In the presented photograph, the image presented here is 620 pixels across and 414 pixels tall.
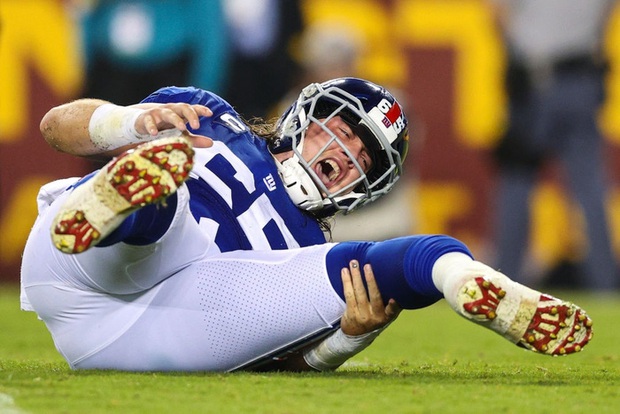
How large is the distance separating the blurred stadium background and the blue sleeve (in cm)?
410

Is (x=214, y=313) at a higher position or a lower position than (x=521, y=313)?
lower

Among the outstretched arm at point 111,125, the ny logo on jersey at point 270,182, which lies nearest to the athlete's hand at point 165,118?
the outstretched arm at point 111,125

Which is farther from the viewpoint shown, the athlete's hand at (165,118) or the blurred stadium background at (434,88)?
the blurred stadium background at (434,88)

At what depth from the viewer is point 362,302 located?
2381 millimetres

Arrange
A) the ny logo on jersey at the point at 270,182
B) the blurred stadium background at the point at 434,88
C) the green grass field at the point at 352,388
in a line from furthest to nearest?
1. the blurred stadium background at the point at 434,88
2. the ny logo on jersey at the point at 270,182
3. the green grass field at the point at 352,388

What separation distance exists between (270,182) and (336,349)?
482 millimetres

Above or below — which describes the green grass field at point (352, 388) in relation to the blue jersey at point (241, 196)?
below

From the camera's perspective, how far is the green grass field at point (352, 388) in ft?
6.59

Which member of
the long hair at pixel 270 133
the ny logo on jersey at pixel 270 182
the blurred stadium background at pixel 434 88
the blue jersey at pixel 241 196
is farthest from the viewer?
the blurred stadium background at pixel 434 88

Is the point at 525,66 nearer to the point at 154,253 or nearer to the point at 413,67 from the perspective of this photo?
the point at 413,67

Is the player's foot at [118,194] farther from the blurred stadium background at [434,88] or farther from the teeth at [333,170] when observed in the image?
the blurred stadium background at [434,88]

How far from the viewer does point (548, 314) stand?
212 cm

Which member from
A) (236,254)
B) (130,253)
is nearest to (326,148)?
(236,254)

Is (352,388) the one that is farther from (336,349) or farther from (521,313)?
Result: (521,313)
